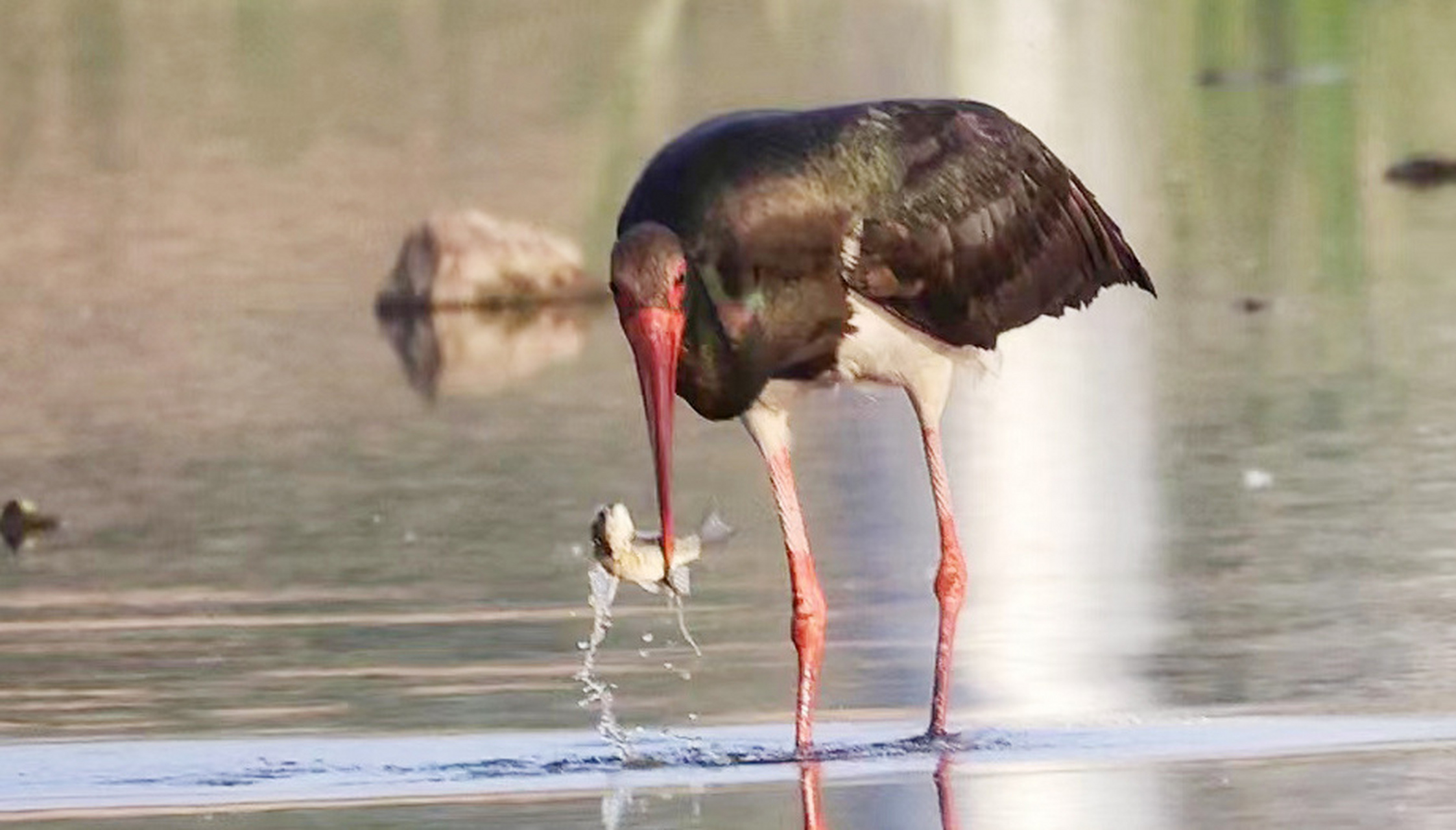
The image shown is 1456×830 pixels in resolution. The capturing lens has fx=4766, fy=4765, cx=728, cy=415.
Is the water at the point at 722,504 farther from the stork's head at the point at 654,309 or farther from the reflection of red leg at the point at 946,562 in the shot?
the stork's head at the point at 654,309

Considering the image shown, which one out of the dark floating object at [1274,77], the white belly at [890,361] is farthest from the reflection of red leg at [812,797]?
the dark floating object at [1274,77]

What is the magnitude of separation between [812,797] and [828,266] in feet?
5.49

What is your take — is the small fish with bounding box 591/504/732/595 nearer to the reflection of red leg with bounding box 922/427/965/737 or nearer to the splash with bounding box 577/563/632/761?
the splash with bounding box 577/563/632/761

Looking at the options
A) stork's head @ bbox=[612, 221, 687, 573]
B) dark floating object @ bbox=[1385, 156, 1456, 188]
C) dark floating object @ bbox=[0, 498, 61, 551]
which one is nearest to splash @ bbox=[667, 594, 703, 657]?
stork's head @ bbox=[612, 221, 687, 573]

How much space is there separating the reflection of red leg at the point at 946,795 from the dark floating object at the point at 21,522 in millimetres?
4718

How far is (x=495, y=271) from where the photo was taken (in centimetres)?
1947

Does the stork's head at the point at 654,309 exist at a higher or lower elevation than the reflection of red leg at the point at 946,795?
higher

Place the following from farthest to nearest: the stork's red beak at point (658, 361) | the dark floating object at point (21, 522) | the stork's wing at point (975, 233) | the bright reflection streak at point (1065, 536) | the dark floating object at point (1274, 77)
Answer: the dark floating object at point (1274, 77) → the dark floating object at point (21, 522) → the stork's wing at point (975, 233) → the stork's red beak at point (658, 361) → the bright reflection streak at point (1065, 536)

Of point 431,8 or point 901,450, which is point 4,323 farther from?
point 431,8

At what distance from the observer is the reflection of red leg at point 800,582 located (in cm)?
988

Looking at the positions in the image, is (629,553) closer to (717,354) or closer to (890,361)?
(717,354)

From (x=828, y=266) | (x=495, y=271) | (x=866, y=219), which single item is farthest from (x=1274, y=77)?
(x=828, y=266)

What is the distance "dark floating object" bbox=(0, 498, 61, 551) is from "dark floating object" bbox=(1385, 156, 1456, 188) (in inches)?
457

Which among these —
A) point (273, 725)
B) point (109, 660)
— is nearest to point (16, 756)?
point (273, 725)
